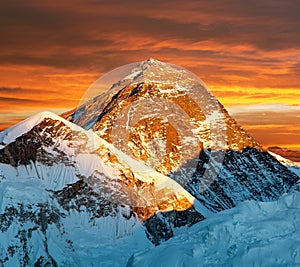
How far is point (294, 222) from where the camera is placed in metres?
178

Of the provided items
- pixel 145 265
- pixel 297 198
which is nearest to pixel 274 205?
pixel 297 198

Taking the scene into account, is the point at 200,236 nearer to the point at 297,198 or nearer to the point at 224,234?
the point at 224,234

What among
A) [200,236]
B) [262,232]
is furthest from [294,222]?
[200,236]

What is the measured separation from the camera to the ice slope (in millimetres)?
168000

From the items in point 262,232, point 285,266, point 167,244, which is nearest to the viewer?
point 285,266

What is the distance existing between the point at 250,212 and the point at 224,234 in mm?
9001

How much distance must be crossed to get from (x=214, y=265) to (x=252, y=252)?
24.5 ft

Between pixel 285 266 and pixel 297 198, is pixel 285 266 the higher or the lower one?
the lower one

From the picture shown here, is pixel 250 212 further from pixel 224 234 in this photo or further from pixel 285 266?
pixel 285 266

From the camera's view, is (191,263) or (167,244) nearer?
(191,263)

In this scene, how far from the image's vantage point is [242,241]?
175 metres

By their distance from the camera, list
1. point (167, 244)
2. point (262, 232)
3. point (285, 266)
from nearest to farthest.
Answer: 1. point (285, 266)
2. point (262, 232)
3. point (167, 244)

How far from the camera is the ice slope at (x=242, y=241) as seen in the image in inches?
6614

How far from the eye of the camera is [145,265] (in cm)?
18262
